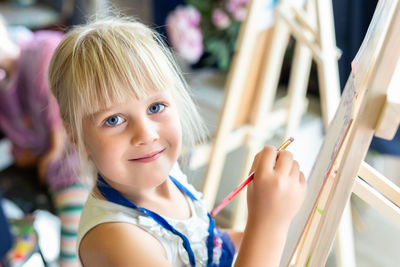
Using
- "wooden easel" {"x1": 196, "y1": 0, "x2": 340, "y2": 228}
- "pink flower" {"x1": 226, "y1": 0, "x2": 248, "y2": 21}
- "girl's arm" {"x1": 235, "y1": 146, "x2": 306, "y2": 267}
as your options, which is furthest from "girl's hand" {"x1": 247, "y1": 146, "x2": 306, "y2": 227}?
"pink flower" {"x1": 226, "y1": 0, "x2": 248, "y2": 21}

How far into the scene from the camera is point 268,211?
1.81 feet

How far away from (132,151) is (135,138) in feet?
0.07

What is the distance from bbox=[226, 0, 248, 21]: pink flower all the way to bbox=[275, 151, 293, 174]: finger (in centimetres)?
140

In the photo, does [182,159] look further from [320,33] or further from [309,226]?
[320,33]

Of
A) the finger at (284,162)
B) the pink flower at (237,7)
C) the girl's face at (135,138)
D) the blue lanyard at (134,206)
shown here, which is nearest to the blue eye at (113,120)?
the girl's face at (135,138)

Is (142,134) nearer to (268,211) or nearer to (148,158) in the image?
(148,158)

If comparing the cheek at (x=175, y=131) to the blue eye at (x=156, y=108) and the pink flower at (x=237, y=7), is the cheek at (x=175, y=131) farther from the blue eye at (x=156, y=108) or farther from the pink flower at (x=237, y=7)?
the pink flower at (x=237, y=7)

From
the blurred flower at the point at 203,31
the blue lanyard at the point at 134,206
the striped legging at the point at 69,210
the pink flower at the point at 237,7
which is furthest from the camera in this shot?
the blurred flower at the point at 203,31

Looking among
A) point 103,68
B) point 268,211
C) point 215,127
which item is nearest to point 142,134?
point 103,68

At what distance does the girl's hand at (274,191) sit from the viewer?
55 centimetres

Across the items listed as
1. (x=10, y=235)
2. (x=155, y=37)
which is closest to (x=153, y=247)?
(x=155, y=37)

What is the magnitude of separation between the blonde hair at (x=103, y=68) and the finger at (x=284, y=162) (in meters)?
0.21

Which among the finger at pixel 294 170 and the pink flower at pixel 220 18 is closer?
the finger at pixel 294 170

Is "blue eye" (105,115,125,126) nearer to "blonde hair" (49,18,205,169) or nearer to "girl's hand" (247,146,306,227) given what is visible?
"blonde hair" (49,18,205,169)
